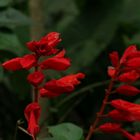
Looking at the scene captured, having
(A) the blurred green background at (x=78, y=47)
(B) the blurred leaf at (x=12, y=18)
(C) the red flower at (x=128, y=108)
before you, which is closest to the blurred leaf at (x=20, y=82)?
(A) the blurred green background at (x=78, y=47)

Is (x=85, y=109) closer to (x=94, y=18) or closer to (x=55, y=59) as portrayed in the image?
(x=94, y=18)

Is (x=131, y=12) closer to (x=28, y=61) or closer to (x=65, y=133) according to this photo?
(x=65, y=133)

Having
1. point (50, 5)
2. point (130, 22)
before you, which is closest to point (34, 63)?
point (130, 22)

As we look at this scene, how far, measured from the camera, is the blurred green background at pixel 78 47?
78.6 inches

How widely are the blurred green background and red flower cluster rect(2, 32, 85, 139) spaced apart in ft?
1.91

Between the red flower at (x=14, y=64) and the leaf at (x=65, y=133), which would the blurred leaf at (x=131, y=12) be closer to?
the leaf at (x=65, y=133)

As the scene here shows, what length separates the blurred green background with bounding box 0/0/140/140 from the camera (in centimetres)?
200

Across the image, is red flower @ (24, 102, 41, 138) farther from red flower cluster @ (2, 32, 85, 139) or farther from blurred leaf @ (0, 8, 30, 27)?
blurred leaf @ (0, 8, 30, 27)

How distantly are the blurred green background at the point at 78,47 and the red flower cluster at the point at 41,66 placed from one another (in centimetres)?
58

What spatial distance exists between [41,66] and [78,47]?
55.6 inches

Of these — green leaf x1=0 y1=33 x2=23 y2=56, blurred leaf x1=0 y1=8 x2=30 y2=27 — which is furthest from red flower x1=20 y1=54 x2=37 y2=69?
blurred leaf x1=0 y1=8 x2=30 y2=27

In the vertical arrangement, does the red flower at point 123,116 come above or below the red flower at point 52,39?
below

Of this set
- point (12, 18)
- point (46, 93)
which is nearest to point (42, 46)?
point (46, 93)

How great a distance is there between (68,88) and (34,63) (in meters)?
0.10
